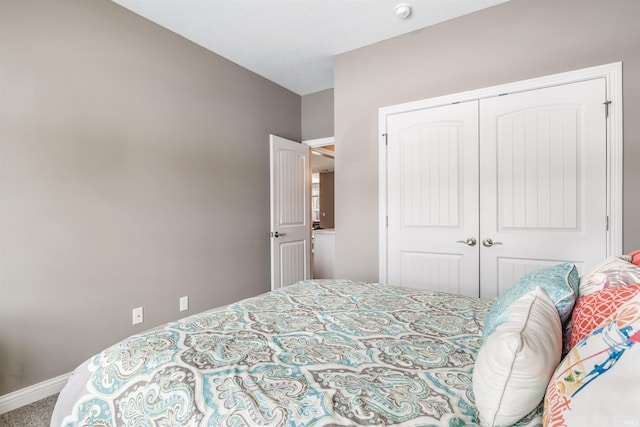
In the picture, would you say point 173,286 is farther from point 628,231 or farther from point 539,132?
point 628,231

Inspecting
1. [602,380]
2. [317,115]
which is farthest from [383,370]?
[317,115]

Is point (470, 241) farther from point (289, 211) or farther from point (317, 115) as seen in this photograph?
point (317, 115)

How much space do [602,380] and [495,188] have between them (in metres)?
2.18

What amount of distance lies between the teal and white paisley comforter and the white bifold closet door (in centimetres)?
130

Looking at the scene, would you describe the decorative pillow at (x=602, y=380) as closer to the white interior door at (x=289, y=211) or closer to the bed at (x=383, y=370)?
the bed at (x=383, y=370)

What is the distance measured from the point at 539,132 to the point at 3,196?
355 centimetres

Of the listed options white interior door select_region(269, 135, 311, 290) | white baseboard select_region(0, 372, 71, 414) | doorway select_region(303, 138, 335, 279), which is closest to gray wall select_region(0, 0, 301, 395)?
white baseboard select_region(0, 372, 71, 414)

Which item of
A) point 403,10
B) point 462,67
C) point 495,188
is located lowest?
point 495,188

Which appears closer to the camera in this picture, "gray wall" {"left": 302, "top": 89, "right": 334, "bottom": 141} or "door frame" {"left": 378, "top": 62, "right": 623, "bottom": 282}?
"door frame" {"left": 378, "top": 62, "right": 623, "bottom": 282}

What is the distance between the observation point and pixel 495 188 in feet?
8.03

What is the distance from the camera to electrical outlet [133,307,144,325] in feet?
8.16

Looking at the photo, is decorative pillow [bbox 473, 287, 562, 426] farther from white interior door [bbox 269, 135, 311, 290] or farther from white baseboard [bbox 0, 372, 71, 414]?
white interior door [bbox 269, 135, 311, 290]

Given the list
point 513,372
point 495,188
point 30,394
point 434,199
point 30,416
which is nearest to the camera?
point 513,372

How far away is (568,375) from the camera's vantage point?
0.59 meters
